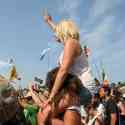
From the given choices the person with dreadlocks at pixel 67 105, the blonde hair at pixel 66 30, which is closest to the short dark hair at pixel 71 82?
the person with dreadlocks at pixel 67 105

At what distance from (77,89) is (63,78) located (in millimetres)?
178

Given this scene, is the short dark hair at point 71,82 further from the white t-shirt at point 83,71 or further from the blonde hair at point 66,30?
the blonde hair at point 66,30

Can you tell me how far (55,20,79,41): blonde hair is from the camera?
404 centimetres

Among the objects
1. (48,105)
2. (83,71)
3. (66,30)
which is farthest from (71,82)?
(66,30)

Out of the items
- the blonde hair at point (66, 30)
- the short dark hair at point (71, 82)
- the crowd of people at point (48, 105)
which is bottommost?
the crowd of people at point (48, 105)

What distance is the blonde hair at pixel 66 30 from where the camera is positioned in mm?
4035

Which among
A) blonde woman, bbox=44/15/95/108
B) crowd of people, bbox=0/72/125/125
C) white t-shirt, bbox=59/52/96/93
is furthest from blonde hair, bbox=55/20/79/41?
crowd of people, bbox=0/72/125/125

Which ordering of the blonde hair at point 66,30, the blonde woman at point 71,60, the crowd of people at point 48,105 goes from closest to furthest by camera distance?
the crowd of people at point 48,105, the blonde woman at point 71,60, the blonde hair at point 66,30

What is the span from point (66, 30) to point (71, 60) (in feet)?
1.09

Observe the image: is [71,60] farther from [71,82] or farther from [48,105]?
[48,105]

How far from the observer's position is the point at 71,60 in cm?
392

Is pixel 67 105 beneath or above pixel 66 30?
beneath

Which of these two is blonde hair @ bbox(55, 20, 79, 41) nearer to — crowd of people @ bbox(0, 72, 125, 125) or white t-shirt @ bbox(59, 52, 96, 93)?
white t-shirt @ bbox(59, 52, 96, 93)

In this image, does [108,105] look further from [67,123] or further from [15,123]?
[15,123]
